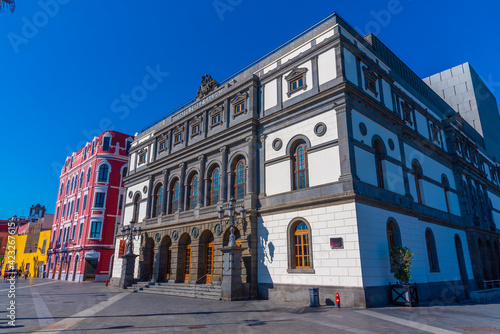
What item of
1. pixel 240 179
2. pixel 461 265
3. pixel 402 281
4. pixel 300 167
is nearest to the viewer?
pixel 402 281

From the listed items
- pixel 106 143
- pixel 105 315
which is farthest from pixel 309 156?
pixel 106 143

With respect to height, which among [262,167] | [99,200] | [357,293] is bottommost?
[357,293]

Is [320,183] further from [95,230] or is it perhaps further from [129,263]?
[95,230]

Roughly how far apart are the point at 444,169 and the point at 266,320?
75.9ft

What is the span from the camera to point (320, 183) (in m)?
17.7

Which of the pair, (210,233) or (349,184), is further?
(210,233)

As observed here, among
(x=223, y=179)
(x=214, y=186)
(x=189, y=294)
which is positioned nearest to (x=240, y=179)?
(x=223, y=179)

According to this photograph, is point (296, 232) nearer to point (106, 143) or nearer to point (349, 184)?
point (349, 184)

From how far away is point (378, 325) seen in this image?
10562 mm

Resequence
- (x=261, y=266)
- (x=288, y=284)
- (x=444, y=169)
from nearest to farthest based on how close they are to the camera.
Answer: (x=288, y=284) < (x=261, y=266) < (x=444, y=169)

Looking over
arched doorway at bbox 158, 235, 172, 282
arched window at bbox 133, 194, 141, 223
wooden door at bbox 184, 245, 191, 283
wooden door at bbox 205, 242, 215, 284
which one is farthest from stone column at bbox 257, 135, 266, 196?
arched window at bbox 133, 194, 141, 223

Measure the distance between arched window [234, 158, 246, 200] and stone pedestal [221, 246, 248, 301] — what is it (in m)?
4.49

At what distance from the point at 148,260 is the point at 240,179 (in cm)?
1310

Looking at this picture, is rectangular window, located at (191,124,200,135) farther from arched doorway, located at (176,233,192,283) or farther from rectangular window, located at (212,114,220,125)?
arched doorway, located at (176,233,192,283)
